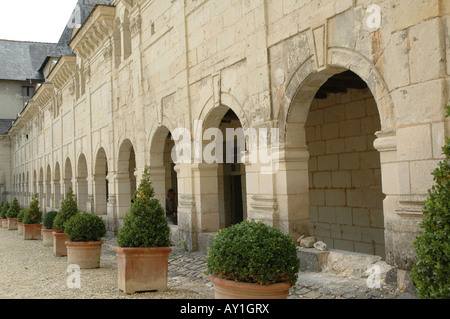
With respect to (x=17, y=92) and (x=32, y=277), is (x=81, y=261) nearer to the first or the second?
(x=32, y=277)

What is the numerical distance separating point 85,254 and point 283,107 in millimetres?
4323

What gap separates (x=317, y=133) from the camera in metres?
8.74

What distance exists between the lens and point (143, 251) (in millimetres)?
5742

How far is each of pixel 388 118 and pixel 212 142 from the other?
13.4ft

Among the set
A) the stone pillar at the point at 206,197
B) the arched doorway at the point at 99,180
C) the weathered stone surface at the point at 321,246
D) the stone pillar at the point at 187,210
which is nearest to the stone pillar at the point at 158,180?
the stone pillar at the point at 187,210

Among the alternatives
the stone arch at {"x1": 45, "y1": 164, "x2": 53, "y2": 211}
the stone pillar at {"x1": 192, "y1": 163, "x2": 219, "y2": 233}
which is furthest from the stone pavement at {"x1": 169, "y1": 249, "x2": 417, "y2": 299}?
the stone arch at {"x1": 45, "y1": 164, "x2": 53, "y2": 211}

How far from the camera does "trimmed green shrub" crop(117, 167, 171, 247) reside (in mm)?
5832

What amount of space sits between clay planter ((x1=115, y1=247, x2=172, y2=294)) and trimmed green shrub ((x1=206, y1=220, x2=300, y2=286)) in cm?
191

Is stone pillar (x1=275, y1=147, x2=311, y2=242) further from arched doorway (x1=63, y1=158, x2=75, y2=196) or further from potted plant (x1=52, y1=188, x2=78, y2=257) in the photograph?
arched doorway (x1=63, y1=158, x2=75, y2=196)

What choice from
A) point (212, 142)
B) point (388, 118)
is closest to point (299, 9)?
point (388, 118)

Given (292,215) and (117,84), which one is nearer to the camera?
(292,215)

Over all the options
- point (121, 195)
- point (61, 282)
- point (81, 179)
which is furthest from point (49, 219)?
point (61, 282)

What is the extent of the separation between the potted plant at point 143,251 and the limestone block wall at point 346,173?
355cm

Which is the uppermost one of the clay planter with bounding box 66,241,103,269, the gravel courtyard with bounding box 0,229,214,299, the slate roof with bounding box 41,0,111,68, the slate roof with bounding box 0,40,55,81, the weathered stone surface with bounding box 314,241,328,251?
the slate roof with bounding box 0,40,55,81
